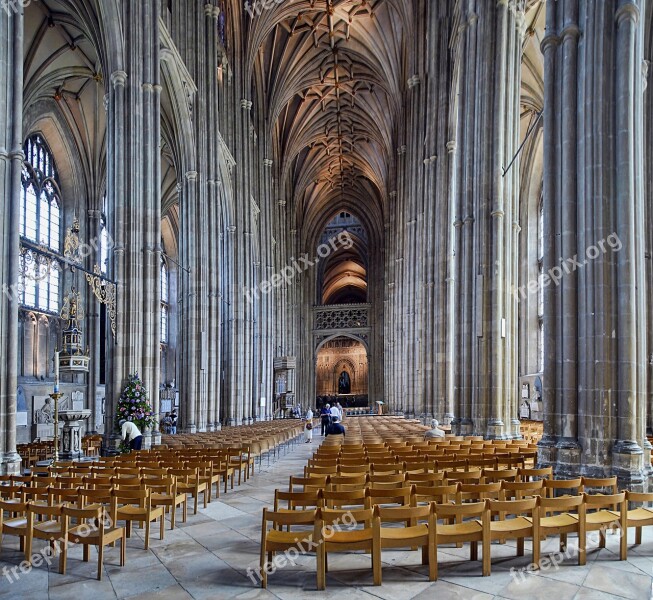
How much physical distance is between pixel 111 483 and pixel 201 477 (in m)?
1.99

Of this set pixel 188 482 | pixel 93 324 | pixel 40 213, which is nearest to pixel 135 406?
pixel 188 482

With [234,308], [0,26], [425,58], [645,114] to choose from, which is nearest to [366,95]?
[425,58]

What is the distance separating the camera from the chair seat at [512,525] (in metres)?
5.53

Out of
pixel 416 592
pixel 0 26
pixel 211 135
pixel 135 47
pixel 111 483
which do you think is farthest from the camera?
pixel 211 135

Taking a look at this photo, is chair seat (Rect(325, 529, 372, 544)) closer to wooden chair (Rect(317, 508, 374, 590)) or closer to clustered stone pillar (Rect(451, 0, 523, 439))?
wooden chair (Rect(317, 508, 374, 590))

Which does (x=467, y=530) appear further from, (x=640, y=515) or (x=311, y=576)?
(x=640, y=515)

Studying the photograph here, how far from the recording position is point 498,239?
17.8 m

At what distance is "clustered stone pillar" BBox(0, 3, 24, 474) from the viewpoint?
430 inches

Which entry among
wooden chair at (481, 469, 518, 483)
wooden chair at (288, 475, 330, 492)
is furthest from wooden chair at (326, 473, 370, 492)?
wooden chair at (481, 469, 518, 483)

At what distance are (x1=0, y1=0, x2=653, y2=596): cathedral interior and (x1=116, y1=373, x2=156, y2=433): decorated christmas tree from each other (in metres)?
0.31

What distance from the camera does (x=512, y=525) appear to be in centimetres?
571

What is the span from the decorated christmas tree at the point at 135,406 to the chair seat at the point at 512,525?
41.8ft

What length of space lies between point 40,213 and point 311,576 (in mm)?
27534

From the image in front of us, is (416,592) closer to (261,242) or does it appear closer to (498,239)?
(498,239)
